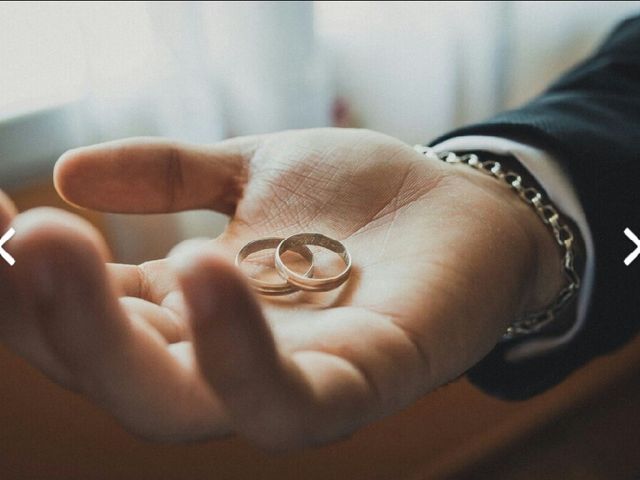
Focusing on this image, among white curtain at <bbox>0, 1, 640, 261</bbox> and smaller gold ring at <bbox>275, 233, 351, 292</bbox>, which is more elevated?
white curtain at <bbox>0, 1, 640, 261</bbox>

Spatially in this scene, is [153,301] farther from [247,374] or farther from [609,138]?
[609,138]

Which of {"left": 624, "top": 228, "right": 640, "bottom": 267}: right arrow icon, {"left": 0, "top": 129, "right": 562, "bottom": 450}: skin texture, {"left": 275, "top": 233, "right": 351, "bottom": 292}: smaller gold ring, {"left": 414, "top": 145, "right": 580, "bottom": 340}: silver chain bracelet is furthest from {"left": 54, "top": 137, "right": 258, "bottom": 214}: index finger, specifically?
{"left": 624, "top": 228, "right": 640, "bottom": 267}: right arrow icon

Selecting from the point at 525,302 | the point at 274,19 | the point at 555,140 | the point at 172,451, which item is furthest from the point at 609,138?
the point at 172,451

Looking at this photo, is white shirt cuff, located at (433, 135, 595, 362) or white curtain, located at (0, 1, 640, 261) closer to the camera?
white shirt cuff, located at (433, 135, 595, 362)

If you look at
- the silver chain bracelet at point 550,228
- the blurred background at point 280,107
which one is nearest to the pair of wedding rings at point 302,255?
the silver chain bracelet at point 550,228

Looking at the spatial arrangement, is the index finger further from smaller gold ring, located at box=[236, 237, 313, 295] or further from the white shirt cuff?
the white shirt cuff

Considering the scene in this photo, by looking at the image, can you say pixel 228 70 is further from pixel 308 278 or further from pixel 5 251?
pixel 5 251
